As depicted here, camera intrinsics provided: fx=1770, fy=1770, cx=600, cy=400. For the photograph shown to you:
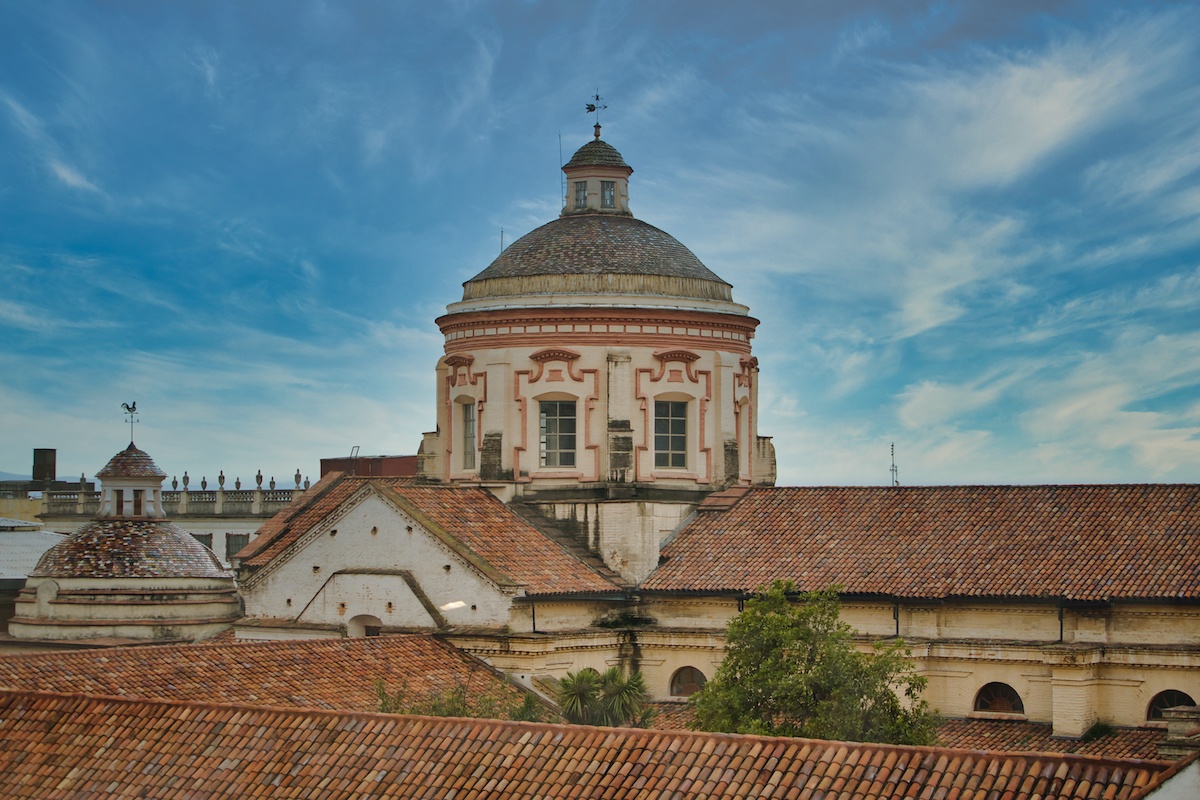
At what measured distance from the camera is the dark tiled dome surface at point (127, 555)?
40656 millimetres

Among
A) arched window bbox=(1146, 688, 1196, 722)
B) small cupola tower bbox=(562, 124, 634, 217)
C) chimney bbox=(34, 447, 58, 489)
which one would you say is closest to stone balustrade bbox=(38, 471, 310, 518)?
chimney bbox=(34, 447, 58, 489)

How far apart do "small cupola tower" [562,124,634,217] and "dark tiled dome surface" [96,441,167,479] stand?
12.3 m

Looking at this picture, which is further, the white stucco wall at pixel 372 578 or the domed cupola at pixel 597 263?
the domed cupola at pixel 597 263

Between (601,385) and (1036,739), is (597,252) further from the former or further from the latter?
(1036,739)

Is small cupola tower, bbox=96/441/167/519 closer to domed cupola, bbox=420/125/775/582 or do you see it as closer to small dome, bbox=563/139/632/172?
domed cupola, bbox=420/125/775/582

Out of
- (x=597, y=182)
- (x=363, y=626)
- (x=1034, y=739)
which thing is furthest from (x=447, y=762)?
(x=597, y=182)

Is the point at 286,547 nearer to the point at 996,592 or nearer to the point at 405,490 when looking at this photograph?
the point at 405,490

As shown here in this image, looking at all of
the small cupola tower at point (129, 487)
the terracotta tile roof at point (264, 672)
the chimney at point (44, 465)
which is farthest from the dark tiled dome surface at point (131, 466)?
the chimney at point (44, 465)

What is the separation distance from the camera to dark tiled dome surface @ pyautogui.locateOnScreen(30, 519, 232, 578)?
4066 centimetres

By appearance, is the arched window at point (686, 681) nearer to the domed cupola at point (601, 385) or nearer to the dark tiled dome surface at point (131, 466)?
the domed cupola at point (601, 385)

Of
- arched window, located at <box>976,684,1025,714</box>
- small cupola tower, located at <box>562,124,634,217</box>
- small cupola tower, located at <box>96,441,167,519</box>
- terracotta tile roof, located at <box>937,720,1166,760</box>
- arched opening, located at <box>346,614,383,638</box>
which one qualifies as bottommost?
terracotta tile roof, located at <box>937,720,1166,760</box>

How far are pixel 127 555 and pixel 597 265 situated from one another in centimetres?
1318

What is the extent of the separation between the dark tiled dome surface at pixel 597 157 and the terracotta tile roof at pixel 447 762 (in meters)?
20.0

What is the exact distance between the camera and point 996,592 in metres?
30.6
